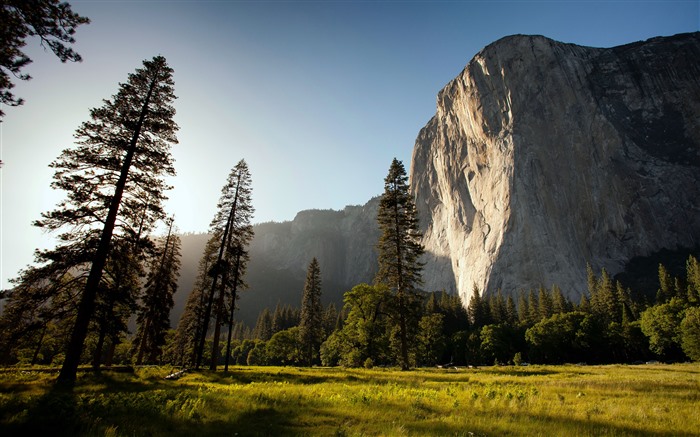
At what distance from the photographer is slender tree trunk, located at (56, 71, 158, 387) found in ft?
46.4

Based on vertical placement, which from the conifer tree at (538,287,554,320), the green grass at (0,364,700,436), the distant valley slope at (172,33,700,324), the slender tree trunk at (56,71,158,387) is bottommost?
the green grass at (0,364,700,436)

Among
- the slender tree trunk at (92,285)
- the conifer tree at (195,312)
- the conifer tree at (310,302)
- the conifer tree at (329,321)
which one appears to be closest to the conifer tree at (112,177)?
the slender tree trunk at (92,285)

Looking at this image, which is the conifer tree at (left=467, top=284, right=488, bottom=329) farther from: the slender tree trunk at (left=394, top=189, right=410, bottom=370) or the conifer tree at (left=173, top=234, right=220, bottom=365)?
the slender tree trunk at (left=394, top=189, right=410, bottom=370)

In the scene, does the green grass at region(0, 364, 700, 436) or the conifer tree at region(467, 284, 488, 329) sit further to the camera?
the conifer tree at region(467, 284, 488, 329)

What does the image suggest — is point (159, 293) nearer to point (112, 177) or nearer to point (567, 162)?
point (112, 177)

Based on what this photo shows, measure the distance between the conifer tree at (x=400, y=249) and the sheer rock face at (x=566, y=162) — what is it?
9612cm

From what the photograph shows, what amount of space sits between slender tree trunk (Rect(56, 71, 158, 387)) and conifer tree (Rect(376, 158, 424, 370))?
645 inches

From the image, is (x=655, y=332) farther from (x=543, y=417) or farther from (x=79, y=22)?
(x=79, y=22)

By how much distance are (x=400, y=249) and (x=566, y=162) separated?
122m

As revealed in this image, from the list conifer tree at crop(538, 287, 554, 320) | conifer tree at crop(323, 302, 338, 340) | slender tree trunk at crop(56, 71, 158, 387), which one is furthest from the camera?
conifer tree at crop(323, 302, 338, 340)

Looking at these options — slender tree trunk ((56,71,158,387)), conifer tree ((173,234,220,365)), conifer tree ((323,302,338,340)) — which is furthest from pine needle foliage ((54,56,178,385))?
Result: conifer tree ((323,302,338,340))

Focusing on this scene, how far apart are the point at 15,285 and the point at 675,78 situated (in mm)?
197098

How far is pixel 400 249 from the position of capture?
26969 mm

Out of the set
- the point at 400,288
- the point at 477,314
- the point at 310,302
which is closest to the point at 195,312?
the point at 310,302
